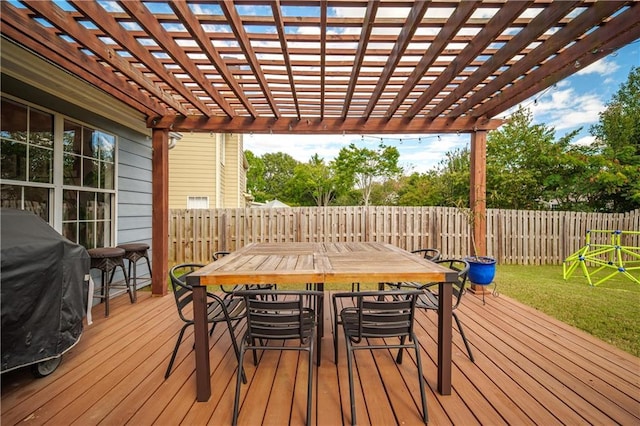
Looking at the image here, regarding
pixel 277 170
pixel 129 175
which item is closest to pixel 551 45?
pixel 129 175

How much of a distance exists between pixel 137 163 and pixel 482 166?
17.6 feet

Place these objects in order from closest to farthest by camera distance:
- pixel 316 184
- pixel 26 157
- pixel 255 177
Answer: pixel 26 157 → pixel 316 184 → pixel 255 177

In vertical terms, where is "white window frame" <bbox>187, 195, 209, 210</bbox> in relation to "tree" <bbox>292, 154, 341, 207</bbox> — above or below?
below

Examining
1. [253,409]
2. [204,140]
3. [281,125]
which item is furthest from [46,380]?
[204,140]

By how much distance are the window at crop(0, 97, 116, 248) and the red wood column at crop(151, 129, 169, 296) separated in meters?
0.63

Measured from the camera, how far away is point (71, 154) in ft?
10.7

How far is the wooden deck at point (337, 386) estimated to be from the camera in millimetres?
1565

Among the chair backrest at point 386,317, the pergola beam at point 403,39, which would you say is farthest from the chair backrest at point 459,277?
the pergola beam at point 403,39

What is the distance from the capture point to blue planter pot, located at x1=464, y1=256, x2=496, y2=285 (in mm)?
3545

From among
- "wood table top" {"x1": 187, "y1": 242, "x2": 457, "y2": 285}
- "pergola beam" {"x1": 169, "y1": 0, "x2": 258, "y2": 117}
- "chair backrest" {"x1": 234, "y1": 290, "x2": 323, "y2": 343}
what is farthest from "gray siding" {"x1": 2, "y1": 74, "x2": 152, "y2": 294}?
"chair backrest" {"x1": 234, "y1": 290, "x2": 323, "y2": 343}

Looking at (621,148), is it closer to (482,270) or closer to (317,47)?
(482,270)

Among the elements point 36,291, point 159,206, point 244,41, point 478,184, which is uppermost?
point 244,41

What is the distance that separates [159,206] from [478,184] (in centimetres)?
465

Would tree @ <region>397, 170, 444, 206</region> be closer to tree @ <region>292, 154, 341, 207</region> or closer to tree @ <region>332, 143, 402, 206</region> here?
tree @ <region>332, 143, 402, 206</region>
